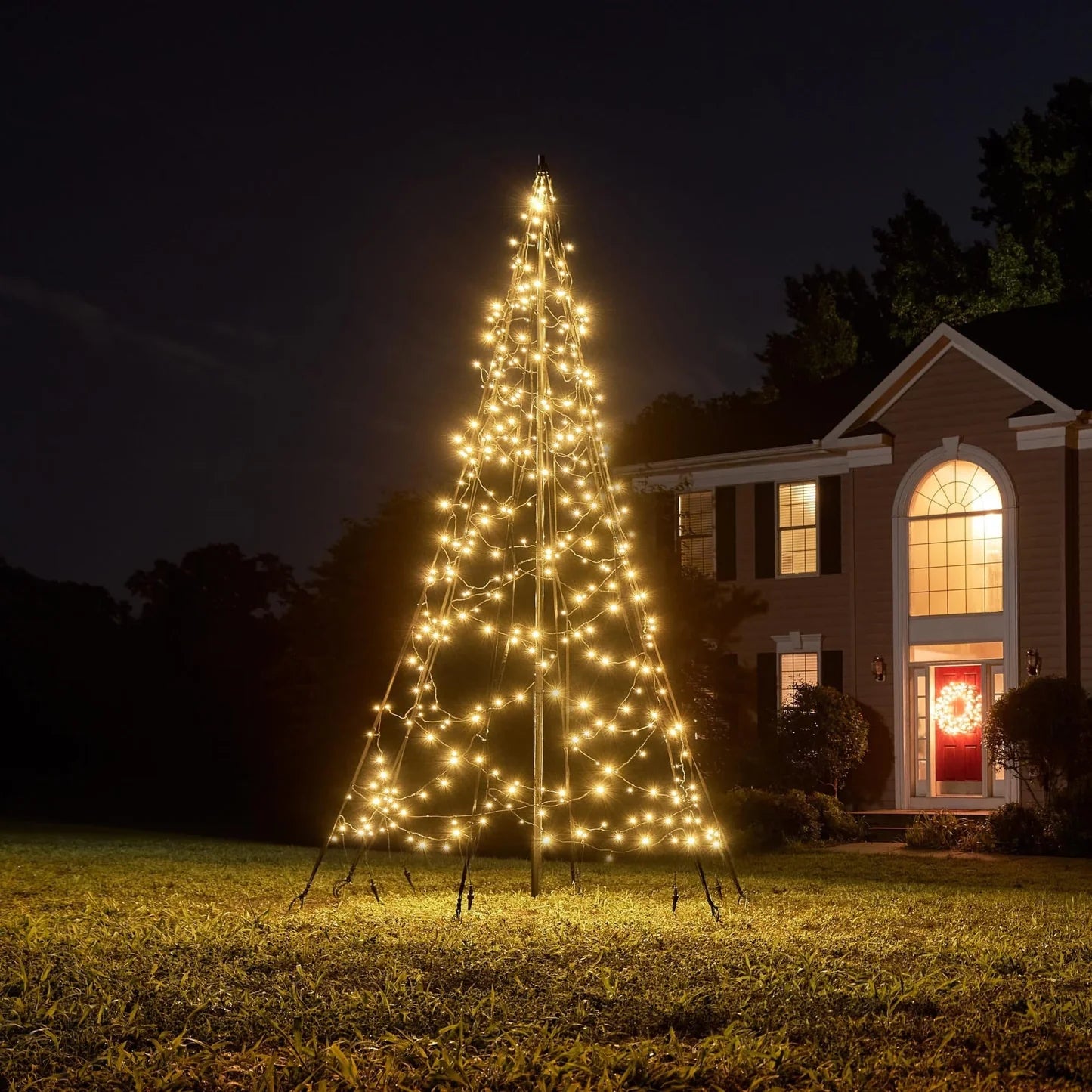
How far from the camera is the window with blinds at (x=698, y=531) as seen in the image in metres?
23.6

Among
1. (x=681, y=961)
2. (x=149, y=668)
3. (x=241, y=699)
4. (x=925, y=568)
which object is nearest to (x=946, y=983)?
(x=681, y=961)

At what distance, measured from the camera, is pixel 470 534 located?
11.6 metres

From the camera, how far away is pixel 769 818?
1817 cm

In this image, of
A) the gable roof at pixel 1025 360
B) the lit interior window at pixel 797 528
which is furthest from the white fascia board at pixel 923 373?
the lit interior window at pixel 797 528

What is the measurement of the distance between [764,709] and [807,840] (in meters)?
4.39

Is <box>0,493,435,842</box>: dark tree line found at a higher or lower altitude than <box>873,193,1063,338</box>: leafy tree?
lower

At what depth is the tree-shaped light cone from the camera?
1137cm

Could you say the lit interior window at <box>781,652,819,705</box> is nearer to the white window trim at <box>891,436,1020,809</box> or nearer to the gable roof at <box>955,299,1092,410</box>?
the white window trim at <box>891,436,1020,809</box>

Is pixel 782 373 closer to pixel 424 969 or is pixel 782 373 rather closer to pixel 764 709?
pixel 764 709

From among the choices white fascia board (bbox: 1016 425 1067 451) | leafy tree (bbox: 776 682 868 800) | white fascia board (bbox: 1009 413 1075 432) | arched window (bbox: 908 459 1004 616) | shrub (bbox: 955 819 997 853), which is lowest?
shrub (bbox: 955 819 997 853)

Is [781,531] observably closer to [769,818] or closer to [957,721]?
[957,721]

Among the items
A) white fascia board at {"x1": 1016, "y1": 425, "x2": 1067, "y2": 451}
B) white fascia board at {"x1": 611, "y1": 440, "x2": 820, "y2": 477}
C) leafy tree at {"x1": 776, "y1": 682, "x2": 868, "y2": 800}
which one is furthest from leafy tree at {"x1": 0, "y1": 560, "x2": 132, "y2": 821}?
white fascia board at {"x1": 1016, "y1": 425, "x2": 1067, "y2": 451}

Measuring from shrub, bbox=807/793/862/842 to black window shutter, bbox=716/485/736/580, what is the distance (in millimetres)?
4878

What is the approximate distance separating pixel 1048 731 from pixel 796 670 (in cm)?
477
